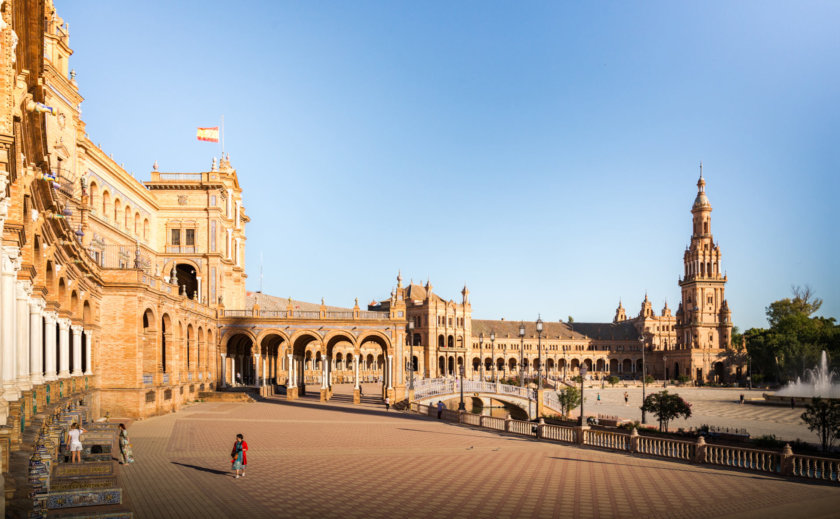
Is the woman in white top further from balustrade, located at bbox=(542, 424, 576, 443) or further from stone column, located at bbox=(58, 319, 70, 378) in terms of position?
balustrade, located at bbox=(542, 424, 576, 443)

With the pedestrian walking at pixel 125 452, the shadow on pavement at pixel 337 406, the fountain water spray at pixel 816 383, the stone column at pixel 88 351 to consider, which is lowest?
the fountain water spray at pixel 816 383

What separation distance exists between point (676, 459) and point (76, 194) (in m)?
34.4

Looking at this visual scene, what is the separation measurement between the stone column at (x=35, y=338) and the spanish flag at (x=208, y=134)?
36.3 m

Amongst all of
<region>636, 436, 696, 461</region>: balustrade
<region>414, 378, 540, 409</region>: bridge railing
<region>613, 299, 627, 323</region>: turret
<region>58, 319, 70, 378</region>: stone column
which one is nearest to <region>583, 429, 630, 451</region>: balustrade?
<region>636, 436, 696, 461</region>: balustrade

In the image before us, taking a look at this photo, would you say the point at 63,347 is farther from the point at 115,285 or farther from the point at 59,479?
the point at 59,479

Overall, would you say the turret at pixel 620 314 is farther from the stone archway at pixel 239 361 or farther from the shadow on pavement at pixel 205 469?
the shadow on pavement at pixel 205 469

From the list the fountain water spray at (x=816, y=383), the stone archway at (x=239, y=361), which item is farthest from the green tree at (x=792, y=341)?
the stone archway at (x=239, y=361)

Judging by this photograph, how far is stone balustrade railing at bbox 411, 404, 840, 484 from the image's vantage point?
2028 cm

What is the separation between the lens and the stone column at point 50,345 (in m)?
22.2

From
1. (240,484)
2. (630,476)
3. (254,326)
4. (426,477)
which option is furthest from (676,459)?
(254,326)

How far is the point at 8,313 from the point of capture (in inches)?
580

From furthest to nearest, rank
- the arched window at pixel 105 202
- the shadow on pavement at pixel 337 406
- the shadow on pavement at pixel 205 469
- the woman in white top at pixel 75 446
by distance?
the arched window at pixel 105 202 < the shadow on pavement at pixel 337 406 < the shadow on pavement at pixel 205 469 < the woman in white top at pixel 75 446

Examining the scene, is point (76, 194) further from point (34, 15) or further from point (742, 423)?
point (742, 423)

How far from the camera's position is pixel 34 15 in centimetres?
1345
